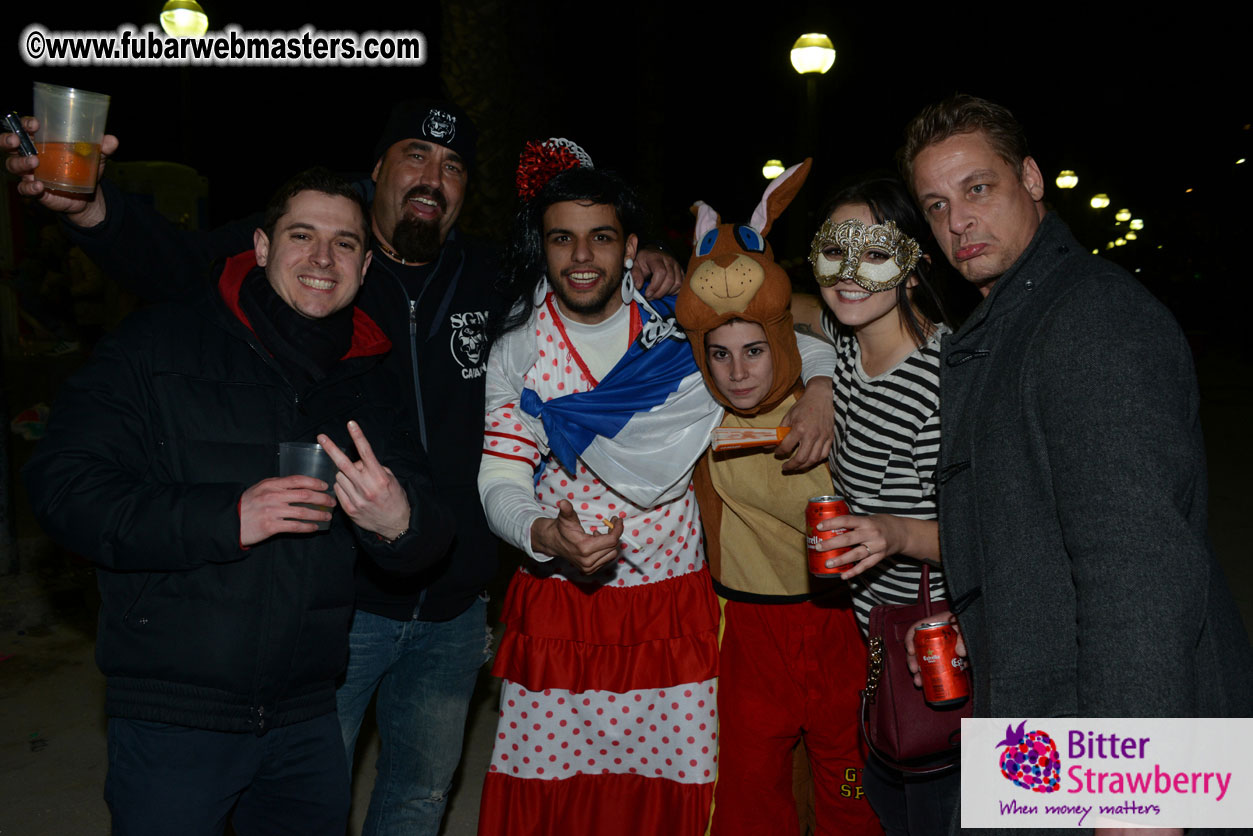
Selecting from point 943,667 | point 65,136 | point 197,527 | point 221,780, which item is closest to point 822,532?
point 943,667

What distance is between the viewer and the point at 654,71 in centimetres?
1123

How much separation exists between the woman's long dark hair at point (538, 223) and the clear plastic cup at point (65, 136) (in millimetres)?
1305

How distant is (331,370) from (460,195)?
1167mm

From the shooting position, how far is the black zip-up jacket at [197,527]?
79.6 inches

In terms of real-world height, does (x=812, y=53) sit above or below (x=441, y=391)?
above

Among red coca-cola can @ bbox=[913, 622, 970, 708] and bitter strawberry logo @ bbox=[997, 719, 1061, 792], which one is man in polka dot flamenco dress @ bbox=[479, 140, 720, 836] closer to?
red coca-cola can @ bbox=[913, 622, 970, 708]

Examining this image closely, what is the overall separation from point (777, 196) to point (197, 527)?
208 centimetres

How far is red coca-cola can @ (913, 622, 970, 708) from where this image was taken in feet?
7.25

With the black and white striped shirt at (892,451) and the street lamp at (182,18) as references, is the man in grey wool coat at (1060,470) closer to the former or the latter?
the black and white striped shirt at (892,451)

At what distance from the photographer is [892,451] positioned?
2.64 metres

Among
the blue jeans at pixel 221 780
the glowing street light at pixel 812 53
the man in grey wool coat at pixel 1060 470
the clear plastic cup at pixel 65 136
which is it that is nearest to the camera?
the man in grey wool coat at pixel 1060 470

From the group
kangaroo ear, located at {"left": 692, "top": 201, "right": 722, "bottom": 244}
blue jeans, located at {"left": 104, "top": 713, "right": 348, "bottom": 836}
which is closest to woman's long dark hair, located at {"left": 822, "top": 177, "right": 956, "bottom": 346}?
kangaroo ear, located at {"left": 692, "top": 201, "right": 722, "bottom": 244}

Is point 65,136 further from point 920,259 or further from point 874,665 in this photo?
point 874,665

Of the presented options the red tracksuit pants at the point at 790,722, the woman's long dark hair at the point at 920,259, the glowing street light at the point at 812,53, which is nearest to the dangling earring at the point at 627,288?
the woman's long dark hair at the point at 920,259
